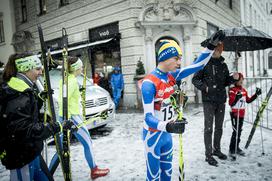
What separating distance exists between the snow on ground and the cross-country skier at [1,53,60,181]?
189cm

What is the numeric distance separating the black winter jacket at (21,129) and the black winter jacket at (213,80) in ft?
9.58

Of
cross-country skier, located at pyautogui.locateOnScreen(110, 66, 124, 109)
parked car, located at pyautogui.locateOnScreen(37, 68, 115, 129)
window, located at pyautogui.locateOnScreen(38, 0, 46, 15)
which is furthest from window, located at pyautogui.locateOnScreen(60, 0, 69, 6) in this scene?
parked car, located at pyautogui.locateOnScreen(37, 68, 115, 129)

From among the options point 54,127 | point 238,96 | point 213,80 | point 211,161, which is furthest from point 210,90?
point 54,127

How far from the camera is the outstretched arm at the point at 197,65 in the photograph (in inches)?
109

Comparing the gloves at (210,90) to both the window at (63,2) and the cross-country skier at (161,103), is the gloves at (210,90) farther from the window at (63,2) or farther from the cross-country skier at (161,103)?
the window at (63,2)

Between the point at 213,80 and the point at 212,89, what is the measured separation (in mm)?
167

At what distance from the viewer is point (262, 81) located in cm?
617

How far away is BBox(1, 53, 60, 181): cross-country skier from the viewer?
2102 millimetres

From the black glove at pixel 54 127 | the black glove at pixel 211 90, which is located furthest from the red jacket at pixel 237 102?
the black glove at pixel 54 127

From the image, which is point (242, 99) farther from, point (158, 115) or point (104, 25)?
point (104, 25)

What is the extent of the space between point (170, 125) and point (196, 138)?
394cm

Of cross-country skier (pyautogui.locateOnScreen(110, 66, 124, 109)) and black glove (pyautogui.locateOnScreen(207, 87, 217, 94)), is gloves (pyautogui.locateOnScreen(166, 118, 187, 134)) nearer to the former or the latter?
black glove (pyautogui.locateOnScreen(207, 87, 217, 94))

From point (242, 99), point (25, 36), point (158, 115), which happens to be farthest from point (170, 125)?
point (25, 36)

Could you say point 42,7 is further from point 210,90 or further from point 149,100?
point 149,100
